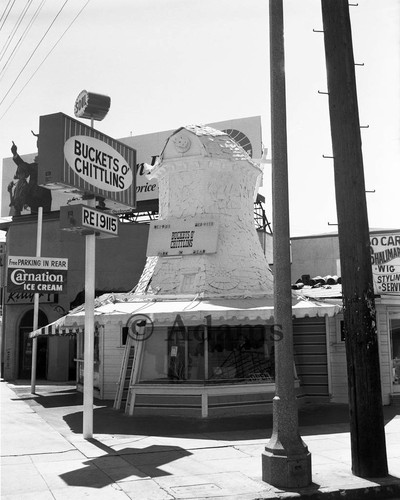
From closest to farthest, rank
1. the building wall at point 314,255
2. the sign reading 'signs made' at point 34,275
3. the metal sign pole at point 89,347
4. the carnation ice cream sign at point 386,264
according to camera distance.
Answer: the metal sign pole at point 89,347
the carnation ice cream sign at point 386,264
the sign reading 'signs made' at point 34,275
the building wall at point 314,255

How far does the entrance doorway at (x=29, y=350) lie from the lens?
78.5ft

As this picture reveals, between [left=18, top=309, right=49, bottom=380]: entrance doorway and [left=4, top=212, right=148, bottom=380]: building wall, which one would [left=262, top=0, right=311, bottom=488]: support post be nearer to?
[left=4, top=212, right=148, bottom=380]: building wall

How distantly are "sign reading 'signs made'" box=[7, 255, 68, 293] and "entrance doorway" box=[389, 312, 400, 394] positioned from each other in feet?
32.7

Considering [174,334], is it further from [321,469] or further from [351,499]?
[351,499]

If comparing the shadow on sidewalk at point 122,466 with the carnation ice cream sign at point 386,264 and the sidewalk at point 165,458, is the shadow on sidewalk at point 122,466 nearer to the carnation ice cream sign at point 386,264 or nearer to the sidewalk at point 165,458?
the sidewalk at point 165,458

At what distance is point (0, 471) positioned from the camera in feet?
25.2

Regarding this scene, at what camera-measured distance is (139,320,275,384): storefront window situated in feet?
43.2

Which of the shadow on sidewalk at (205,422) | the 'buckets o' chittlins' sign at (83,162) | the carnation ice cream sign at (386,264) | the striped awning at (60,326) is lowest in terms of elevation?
the shadow on sidewalk at (205,422)

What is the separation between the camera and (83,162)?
34.0ft

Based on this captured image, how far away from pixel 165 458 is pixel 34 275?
10076mm

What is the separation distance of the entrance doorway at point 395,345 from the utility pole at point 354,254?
844 cm

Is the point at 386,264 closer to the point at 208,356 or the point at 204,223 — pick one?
the point at 204,223

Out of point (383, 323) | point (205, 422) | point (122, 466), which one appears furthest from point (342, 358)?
point (122, 466)

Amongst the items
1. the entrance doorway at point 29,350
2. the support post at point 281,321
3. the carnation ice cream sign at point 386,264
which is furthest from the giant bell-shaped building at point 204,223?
the entrance doorway at point 29,350
